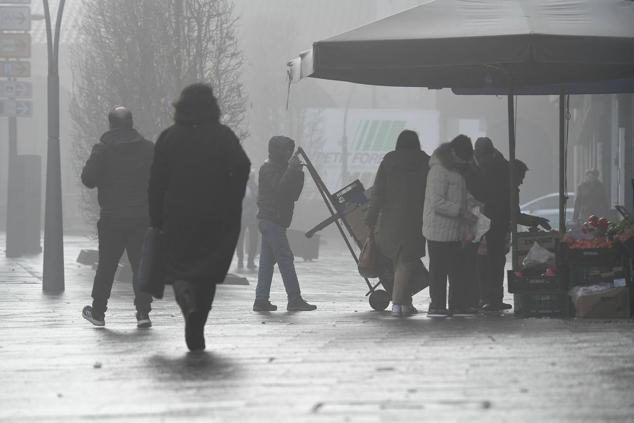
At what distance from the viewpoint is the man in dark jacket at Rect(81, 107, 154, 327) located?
12.5 m

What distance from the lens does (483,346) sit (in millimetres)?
9742

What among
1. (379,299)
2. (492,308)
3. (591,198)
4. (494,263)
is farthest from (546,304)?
(591,198)

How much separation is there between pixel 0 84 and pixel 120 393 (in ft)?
80.2

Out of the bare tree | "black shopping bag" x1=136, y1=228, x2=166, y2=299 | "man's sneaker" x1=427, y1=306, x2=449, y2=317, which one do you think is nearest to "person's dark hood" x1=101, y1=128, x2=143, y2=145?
"man's sneaker" x1=427, y1=306, x2=449, y2=317

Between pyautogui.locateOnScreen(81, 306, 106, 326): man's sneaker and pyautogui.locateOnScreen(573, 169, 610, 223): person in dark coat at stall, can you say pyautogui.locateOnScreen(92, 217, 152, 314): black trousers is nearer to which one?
pyautogui.locateOnScreen(81, 306, 106, 326): man's sneaker

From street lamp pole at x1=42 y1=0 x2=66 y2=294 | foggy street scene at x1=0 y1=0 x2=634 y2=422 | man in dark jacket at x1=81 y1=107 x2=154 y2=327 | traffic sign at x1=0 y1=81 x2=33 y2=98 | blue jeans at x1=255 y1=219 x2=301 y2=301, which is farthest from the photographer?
traffic sign at x1=0 y1=81 x2=33 y2=98

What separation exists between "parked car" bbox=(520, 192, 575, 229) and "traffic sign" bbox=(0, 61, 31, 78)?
12.7 meters

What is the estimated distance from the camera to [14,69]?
101 ft

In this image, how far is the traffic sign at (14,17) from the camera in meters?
28.0

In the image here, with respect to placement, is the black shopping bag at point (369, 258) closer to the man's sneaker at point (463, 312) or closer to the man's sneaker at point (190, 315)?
the man's sneaker at point (463, 312)

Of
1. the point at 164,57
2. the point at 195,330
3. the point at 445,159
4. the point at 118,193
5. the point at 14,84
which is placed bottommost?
the point at 195,330

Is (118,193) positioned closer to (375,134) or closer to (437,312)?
(437,312)

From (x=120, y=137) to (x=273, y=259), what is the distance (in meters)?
2.67

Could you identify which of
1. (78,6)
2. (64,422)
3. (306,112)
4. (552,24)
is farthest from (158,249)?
(78,6)
